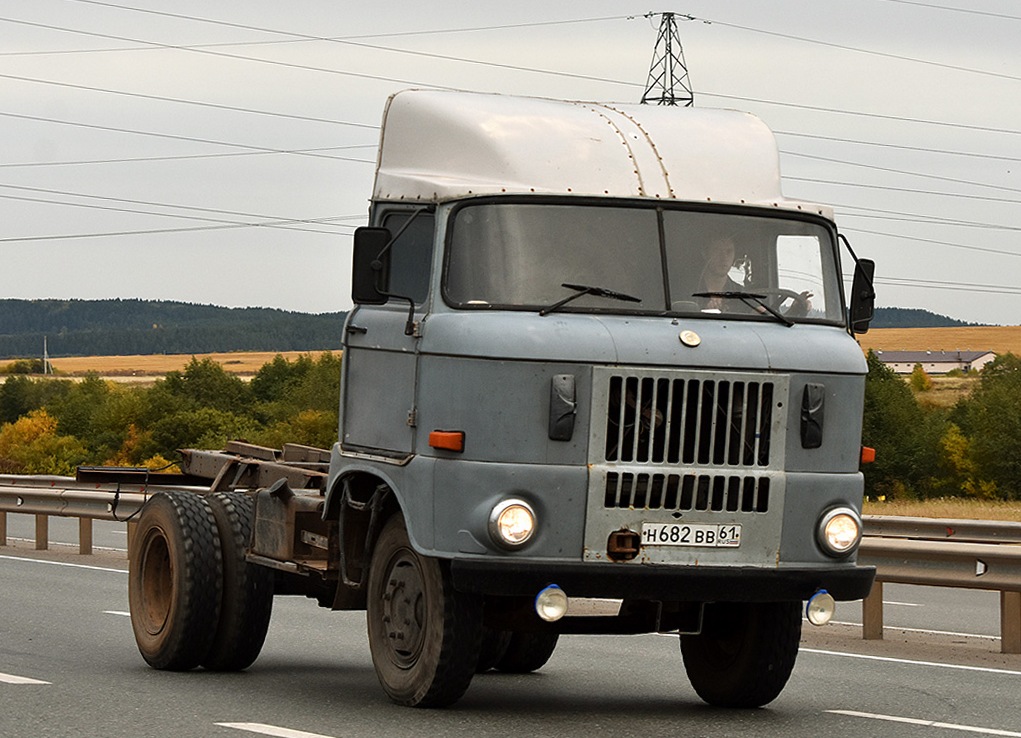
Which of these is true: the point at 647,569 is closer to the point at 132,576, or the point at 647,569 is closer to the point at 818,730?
the point at 818,730

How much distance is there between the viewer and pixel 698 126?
997cm

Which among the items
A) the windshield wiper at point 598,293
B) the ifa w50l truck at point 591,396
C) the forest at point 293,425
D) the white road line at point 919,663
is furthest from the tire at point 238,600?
the forest at point 293,425

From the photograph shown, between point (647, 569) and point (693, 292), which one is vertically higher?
point (693, 292)

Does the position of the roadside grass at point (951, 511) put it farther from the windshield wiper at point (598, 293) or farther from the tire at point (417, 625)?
the windshield wiper at point (598, 293)

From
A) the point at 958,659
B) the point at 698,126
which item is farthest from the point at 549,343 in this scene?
the point at 958,659

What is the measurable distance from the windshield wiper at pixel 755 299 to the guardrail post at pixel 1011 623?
5.24 m

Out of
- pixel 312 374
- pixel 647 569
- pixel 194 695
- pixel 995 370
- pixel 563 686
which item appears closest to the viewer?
pixel 647 569

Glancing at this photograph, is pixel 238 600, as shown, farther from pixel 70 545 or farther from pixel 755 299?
pixel 70 545

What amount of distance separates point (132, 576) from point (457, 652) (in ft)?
11.4

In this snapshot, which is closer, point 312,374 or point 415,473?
point 415,473

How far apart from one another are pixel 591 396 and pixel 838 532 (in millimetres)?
1431

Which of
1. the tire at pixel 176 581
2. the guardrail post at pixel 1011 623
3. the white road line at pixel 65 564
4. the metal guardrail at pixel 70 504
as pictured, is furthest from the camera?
the metal guardrail at pixel 70 504

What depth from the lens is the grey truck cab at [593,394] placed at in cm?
879

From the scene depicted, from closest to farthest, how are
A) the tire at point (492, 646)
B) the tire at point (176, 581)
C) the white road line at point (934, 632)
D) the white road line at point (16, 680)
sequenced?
the white road line at point (16, 680) → the tire at point (176, 581) → the tire at point (492, 646) → the white road line at point (934, 632)
